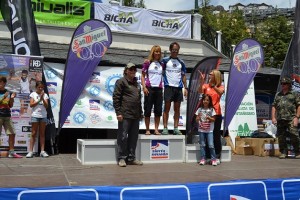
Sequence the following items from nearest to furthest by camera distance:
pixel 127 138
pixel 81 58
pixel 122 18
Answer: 1. pixel 127 138
2. pixel 81 58
3. pixel 122 18

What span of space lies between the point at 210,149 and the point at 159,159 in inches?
41.2

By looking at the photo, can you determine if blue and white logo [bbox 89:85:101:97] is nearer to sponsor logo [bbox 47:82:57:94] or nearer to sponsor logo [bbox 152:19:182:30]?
sponsor logo [bbox 47:82:57:94]

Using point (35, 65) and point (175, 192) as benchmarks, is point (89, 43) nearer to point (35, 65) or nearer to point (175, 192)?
point (35, 65)

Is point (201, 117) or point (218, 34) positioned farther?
point (218, 34)

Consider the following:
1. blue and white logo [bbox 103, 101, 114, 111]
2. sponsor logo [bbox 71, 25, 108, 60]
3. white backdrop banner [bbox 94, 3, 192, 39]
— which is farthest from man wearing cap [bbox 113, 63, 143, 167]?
white backdrop banner [bbox 94, 3, 192, 39]

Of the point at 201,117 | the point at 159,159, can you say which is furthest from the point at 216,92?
the point at 159,159

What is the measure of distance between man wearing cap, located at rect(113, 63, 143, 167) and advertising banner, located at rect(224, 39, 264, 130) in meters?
3.56

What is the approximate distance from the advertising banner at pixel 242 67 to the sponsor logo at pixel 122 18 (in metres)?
4.97

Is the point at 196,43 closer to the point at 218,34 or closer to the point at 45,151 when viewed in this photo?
the point at 218,34

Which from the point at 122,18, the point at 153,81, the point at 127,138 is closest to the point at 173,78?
the point at 153,81

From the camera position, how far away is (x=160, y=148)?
26.9ft

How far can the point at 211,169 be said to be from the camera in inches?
293

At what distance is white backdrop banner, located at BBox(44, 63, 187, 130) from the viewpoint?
9859mm

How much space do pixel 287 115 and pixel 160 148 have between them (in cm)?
310
